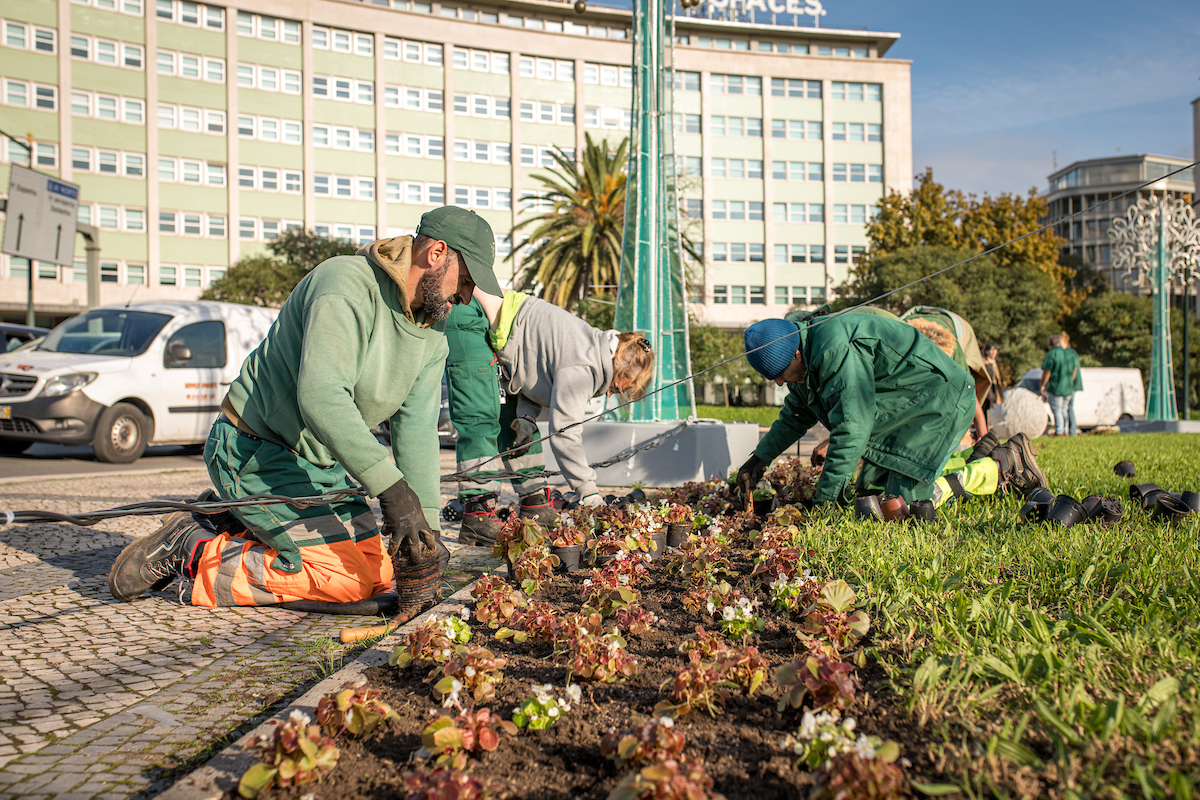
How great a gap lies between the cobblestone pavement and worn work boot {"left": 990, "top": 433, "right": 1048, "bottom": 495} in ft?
11.6

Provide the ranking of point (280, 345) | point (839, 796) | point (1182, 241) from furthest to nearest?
point (1182, 241) → point (280, 345) → point (839, 796)

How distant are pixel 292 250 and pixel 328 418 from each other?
41287 millimetres

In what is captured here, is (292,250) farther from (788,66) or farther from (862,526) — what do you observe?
(862,526)

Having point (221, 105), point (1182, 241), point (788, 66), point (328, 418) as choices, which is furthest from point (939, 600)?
point (788, 66)

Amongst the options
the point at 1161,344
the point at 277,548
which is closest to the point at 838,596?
the point at 277,548

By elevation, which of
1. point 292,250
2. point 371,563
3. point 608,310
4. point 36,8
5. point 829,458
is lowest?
point 371,563

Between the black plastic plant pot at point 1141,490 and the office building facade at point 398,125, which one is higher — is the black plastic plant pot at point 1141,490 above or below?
below

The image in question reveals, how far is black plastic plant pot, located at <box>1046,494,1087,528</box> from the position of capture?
3.73 metres

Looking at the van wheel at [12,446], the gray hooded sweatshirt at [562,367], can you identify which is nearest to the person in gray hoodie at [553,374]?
the gray hooded sweatshirt at [562,367]

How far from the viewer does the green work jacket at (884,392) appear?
170 inches

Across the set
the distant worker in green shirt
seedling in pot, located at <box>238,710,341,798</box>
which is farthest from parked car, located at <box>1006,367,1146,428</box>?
seedling in pot, located at <box>238,710,341,798</box>

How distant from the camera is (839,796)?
1.36m

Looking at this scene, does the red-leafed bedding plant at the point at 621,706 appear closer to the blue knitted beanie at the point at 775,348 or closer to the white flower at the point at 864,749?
the white flower at the point at 864,749

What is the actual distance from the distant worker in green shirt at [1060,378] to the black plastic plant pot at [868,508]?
11529 millimetres
